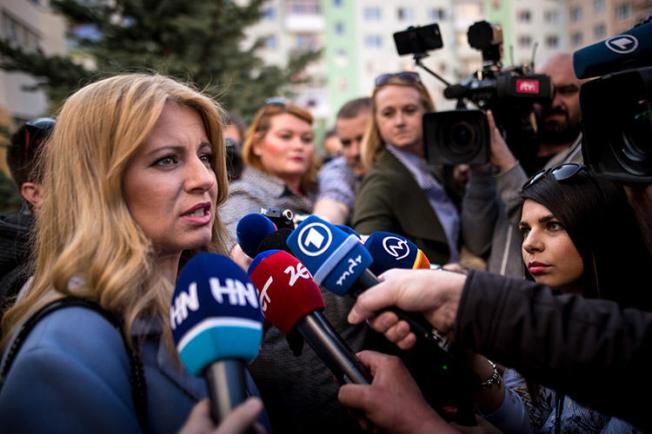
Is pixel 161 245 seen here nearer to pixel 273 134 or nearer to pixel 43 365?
pixel 43 365

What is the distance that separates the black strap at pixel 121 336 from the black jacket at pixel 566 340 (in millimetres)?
706

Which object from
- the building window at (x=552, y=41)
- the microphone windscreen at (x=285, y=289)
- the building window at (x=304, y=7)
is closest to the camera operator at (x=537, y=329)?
the microphone windscreen at (x=285, y=289)

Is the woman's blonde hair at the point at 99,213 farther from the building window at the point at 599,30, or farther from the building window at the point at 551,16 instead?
the building window at the point at 551,16

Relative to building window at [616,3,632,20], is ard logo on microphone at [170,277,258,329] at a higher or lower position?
lower

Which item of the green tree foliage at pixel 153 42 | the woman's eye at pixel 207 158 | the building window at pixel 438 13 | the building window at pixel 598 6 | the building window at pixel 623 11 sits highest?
the building window at pixel 438 13

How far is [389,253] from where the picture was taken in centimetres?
145

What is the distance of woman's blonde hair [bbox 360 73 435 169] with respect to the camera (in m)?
3.23

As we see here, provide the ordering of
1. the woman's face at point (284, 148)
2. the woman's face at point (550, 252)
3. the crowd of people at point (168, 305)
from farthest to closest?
the woman's face at point (284, 148) < the woman's face at point (550, 252) < the crowd of people at point (168, 305)

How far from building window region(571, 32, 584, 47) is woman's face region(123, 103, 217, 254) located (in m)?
38.5

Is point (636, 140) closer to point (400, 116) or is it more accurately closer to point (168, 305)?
point (168, 305)

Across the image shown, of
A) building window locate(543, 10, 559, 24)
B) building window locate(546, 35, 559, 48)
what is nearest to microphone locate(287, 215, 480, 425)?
building window locate(546, 35, 559, 48)

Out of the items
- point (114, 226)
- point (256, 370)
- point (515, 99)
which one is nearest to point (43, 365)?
point (114, 226)

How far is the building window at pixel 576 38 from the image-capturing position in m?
34.2

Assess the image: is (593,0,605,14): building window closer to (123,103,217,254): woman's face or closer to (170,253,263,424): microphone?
(123,103,217,254): woman's face
